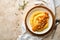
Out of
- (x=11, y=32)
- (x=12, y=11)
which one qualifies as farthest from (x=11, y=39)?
(x=12, y=11)

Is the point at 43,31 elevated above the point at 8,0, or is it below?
below

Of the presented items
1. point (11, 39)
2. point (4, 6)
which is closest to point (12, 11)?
point (4, 6)

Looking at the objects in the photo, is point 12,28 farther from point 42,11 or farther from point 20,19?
point 42,11

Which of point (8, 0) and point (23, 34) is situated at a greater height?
point (8, 0)

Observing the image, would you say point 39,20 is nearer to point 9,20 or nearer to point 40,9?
point 40,9

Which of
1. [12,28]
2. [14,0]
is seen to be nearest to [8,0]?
[14,0]

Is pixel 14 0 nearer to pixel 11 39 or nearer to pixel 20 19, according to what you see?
pixel 20 19

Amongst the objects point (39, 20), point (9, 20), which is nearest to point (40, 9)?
point (39, 20)

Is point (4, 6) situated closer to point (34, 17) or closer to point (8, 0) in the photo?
point (8, 0)
